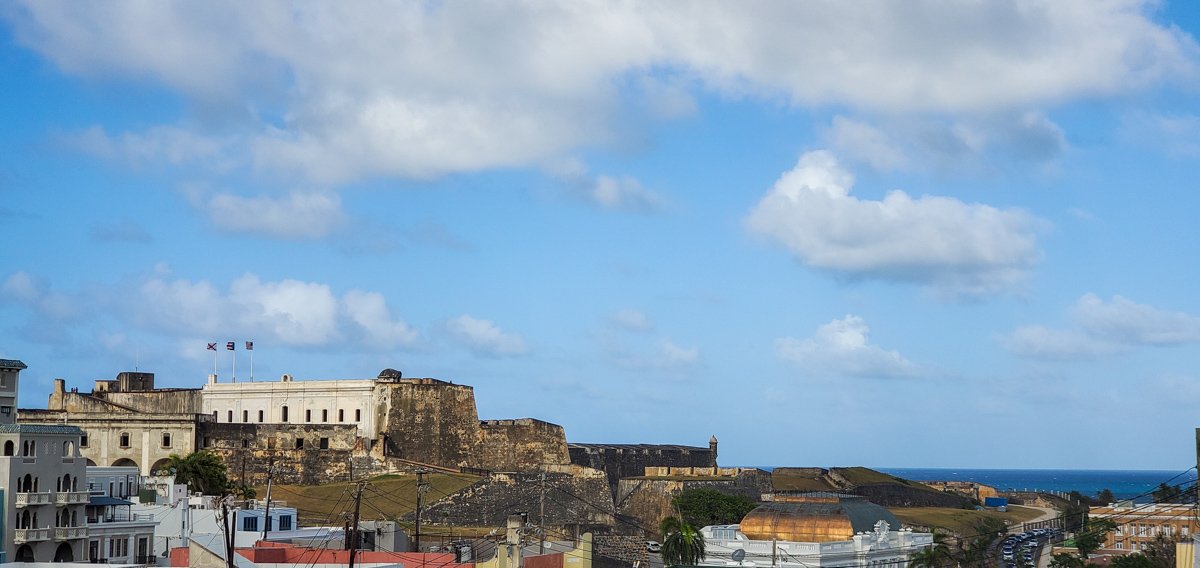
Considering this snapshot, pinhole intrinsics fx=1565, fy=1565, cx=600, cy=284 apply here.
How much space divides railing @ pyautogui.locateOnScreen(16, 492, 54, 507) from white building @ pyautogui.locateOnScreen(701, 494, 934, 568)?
26.7m

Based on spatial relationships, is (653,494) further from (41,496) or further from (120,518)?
(41,496)

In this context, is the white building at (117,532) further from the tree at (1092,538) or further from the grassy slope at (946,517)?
the tree at (1092,538)

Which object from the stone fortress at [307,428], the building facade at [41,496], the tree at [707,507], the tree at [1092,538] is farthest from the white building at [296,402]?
the tree at [1092,538]

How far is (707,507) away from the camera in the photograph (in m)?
78.4

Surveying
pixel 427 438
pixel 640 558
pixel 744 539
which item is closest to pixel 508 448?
pixel 427 438

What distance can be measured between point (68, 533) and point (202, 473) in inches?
899

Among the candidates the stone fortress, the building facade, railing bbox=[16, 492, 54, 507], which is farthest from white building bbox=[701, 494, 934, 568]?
railing bbox=[16, 492, 54, 507]

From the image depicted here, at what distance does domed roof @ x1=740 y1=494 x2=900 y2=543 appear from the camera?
6512cm

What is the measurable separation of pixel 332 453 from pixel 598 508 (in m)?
14.0

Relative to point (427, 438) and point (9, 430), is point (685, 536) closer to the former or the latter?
point (427, 438)

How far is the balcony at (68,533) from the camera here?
154 ft

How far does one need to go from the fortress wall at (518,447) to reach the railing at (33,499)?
39.7 meters

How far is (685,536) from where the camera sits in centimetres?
6419

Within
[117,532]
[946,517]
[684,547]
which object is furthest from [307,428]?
[946,517]
